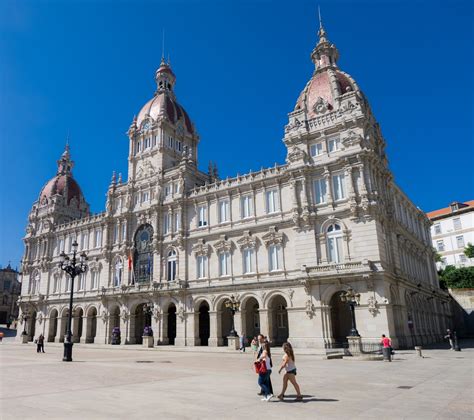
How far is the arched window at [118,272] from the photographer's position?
53.2 m

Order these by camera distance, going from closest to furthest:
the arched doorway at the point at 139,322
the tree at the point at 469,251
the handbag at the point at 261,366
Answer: the handbag at the point at 261,366 → the arched doorway at the point at 139,322 → the tree at the point at 469,251

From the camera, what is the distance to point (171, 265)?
158ft

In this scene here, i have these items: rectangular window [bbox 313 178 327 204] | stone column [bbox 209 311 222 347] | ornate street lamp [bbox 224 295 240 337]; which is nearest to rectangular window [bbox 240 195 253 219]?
rectangular window [bbox 313 178 327 204]

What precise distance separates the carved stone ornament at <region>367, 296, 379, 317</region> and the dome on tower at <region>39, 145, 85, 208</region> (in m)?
54.6

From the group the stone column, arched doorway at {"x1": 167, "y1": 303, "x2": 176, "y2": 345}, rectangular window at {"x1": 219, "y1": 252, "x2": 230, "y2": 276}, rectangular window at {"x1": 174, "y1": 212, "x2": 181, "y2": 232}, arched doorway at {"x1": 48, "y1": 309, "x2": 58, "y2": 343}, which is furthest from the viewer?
arched doorway at {"x1": 48, "y1": 309, "x2": 58, "y2": 343}

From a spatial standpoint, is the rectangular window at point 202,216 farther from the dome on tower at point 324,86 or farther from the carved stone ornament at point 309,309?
the carved stone ornament at point 309,309

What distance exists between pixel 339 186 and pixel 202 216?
666 inches

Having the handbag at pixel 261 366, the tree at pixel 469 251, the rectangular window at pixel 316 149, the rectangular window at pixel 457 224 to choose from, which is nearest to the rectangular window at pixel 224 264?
the rectangular window at pixel 316 149

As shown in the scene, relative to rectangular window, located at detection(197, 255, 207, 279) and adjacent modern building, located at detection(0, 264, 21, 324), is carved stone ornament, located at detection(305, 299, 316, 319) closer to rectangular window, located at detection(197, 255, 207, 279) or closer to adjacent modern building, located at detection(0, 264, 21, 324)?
rectangular window, located at detection(197, 255, 207, 279)

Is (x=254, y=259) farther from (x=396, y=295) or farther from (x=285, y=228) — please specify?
(x=396, y=295)

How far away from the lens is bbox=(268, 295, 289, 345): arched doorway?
40312 millimetres

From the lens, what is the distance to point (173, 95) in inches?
2485

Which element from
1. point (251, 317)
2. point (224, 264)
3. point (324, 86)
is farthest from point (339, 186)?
point (251, 317)

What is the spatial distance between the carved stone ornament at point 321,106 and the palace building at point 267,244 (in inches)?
6.3
